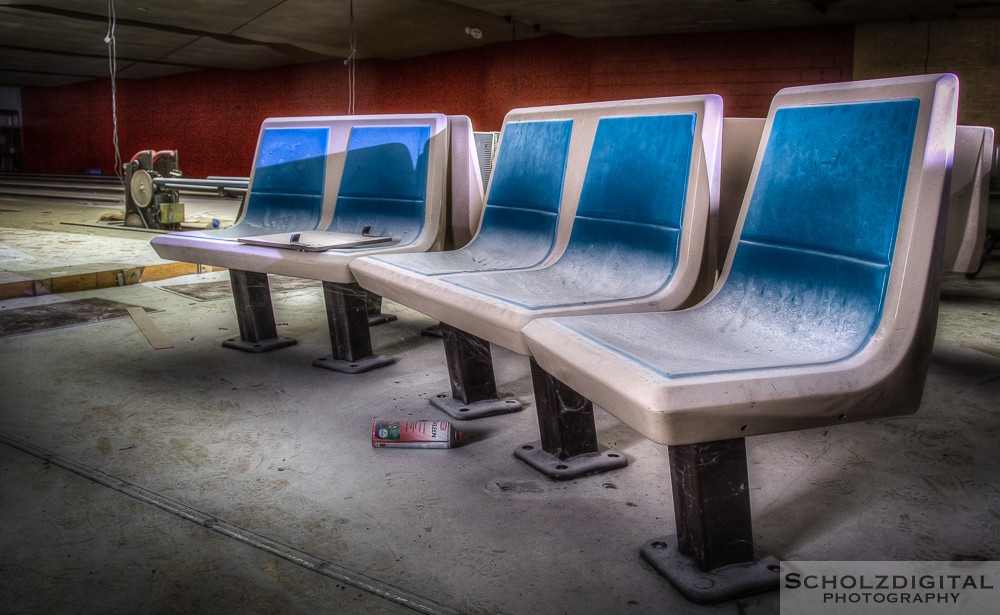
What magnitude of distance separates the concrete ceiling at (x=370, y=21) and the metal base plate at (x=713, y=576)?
833cm

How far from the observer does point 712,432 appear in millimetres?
1135

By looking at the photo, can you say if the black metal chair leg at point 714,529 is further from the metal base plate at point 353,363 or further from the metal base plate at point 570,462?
the metal base plate at point 353,363

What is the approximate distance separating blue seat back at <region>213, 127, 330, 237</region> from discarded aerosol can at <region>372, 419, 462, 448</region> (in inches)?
54.1

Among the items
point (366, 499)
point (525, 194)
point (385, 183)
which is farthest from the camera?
point (385, 183)

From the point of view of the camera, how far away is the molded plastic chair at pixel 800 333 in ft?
3.81

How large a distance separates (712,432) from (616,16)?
924cm

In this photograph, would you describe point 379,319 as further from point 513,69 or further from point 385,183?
point 513,69

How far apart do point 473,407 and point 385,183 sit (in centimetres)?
107

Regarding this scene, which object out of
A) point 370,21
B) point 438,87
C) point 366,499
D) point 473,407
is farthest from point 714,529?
point 438,87

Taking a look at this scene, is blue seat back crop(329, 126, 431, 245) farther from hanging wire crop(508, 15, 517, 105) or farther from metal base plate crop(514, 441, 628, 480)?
hanging wire crop(508, 15, 517, 105)

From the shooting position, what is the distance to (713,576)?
1312 mm

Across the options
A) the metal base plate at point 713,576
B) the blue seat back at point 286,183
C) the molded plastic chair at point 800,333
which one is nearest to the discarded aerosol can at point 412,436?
the molded plastic chair at point 800,333

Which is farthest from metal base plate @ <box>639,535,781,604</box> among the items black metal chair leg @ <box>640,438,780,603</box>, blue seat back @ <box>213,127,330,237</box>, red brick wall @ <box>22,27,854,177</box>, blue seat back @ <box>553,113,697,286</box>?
red brick wall @ <box>22,27,854,177</box>

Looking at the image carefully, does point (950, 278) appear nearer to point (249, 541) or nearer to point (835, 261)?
point (835, 261)
